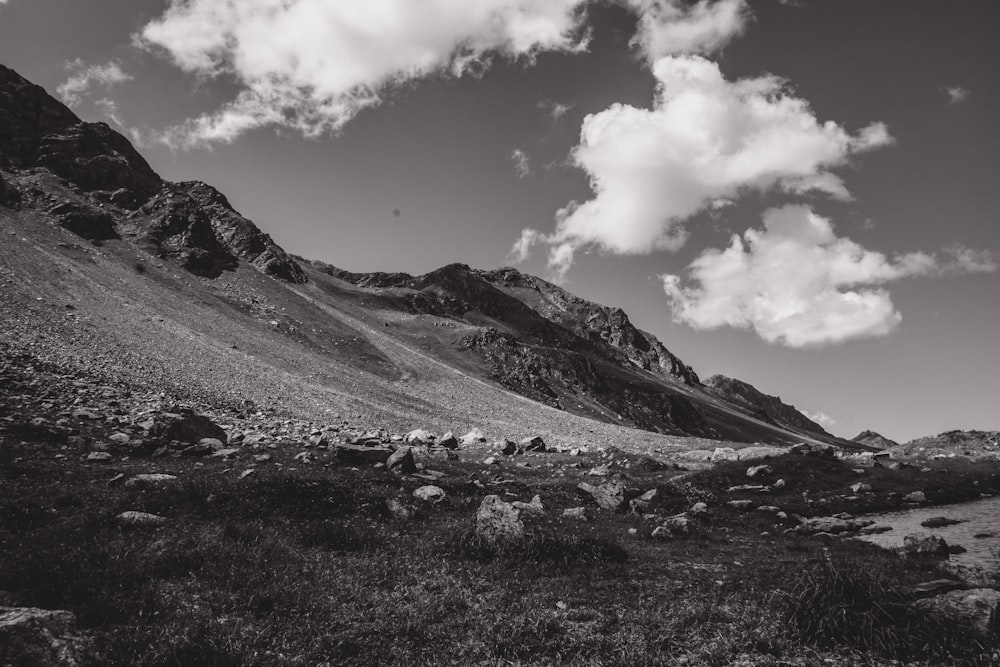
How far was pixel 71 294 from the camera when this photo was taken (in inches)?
2410

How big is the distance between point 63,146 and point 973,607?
536 ft

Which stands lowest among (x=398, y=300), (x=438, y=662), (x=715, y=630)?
(x=438, y=662)

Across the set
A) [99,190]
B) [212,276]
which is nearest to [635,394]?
[212,276]

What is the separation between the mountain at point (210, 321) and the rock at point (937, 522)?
134ft

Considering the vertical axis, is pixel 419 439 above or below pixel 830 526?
below

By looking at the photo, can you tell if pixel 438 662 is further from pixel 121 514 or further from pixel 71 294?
pixel 71 294

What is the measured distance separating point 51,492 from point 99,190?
137005 millimetres

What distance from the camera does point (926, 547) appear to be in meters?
15.3

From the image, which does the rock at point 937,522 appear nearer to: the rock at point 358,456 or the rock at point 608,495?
the rock at point 608,495

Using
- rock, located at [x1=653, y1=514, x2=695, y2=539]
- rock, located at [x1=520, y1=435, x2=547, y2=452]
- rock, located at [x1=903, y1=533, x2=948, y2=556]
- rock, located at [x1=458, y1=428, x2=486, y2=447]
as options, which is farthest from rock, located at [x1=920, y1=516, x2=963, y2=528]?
rock, located at [x1=458, y1=428, x2=486, y2=447]

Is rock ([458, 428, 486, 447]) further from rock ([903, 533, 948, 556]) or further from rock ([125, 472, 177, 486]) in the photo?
rock ([903, 533, 948, 556])

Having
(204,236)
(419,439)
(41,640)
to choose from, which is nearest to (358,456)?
(419,439)

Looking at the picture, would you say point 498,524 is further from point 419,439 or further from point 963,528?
point 419,439

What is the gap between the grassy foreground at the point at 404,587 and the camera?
7992 mm
